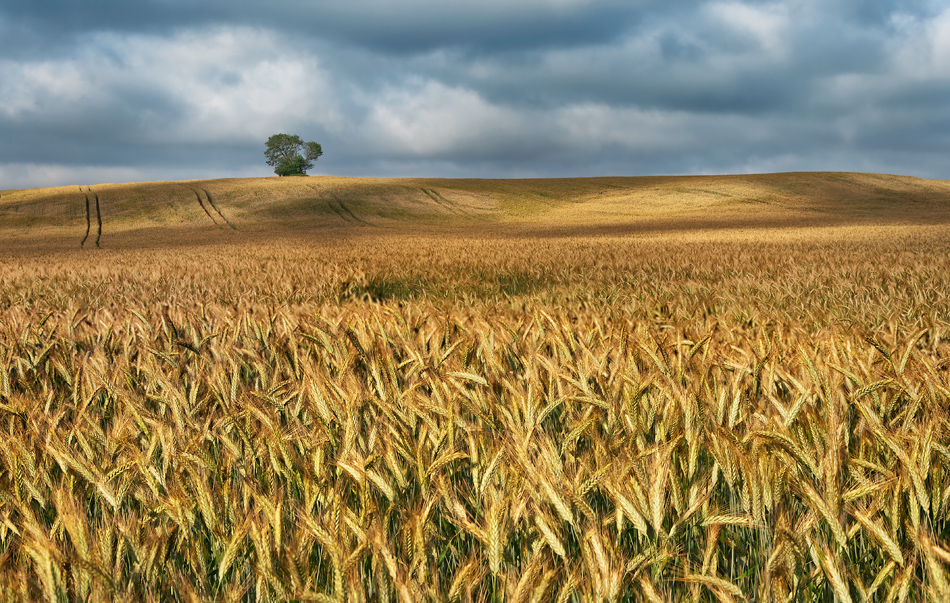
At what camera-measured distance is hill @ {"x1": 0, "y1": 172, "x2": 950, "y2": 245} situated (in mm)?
39875

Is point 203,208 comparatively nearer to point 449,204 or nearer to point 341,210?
point 341,210

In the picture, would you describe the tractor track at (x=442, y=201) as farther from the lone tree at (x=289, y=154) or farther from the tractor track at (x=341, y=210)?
the lone tree at (x=289, y=154)

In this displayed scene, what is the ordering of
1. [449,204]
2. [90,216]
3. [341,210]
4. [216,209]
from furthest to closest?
1. [449,204]
2. [341,210]
3. [216,209]
4. [90,216]

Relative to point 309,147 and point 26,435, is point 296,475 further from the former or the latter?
point 309,147

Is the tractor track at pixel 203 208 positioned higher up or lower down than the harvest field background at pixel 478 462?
higher up

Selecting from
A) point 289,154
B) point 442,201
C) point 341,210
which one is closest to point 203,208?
point 341,210

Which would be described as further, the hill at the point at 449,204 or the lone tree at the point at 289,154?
the lone tree at the point at 289,154

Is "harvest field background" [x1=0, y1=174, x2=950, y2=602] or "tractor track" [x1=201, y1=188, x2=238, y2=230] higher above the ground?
"tractor track" [x1=201, y1=188, x2=238, y2=230]

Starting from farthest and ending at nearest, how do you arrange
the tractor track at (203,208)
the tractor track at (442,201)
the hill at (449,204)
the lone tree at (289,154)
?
the lone tree at (289,154) < the tractor track at (442,201) < the tractor track at (203,208) < the hill at (449,204)

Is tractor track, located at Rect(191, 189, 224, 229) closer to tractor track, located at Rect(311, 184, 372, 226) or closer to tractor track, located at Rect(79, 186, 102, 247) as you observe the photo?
tractor track, located at Rect(79, 186, 102, 247)

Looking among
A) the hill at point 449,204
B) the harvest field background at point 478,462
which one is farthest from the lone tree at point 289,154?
the harvest field background at point 478,462

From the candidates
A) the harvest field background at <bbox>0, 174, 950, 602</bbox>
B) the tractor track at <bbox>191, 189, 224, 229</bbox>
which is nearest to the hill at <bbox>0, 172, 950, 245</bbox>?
the tractor track at <bbox>191, 189, 224, 229</bbox>

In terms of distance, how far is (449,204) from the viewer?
54000 millimetres

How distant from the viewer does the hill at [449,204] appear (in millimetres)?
39875
